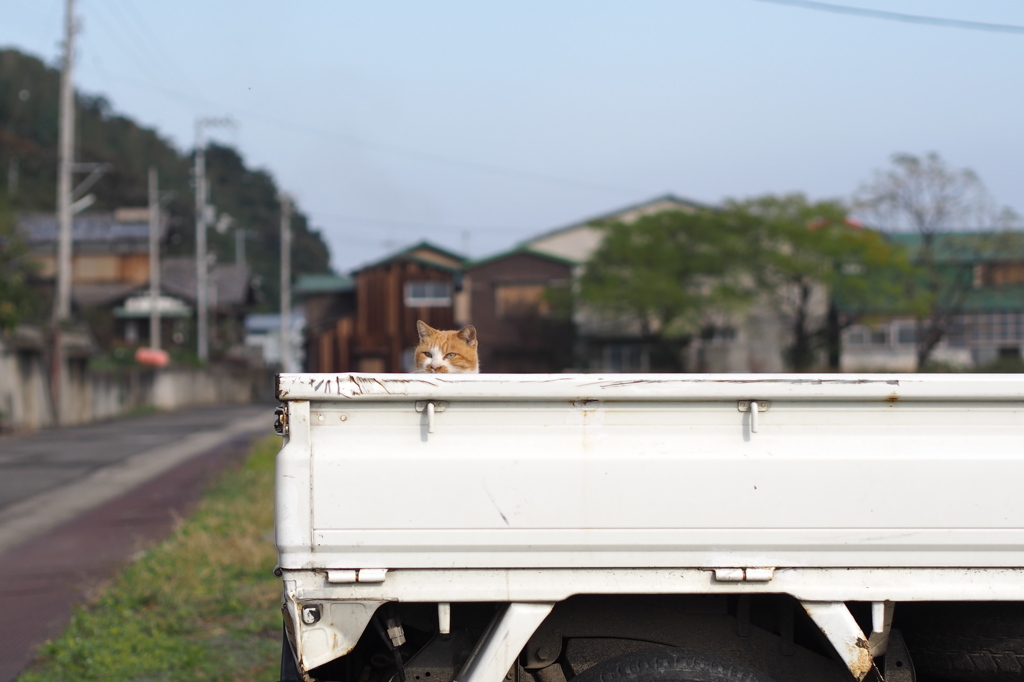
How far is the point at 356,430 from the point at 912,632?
2.01 m

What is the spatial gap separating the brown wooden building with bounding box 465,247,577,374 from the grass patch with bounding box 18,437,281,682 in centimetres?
3136

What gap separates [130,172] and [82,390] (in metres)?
41.3

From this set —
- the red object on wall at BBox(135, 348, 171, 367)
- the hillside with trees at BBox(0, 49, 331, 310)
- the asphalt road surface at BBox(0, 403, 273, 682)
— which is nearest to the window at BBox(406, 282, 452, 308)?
the red object on wall at BBox(135, 348, 171, 367)

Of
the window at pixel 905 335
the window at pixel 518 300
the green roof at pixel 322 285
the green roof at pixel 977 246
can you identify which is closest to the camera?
the green roof at pixel 977 246

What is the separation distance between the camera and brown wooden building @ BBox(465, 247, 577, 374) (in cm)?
3981

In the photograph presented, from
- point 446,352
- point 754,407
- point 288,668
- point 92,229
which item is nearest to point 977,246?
point 446,352

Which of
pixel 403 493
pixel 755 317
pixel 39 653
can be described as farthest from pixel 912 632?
pixel 755 317

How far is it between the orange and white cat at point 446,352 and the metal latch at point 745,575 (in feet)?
5.28

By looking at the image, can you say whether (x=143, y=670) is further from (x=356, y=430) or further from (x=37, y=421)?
(x=37, y=421)

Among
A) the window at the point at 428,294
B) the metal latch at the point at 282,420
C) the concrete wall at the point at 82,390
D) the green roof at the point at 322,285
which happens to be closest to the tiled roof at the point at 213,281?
the green roof at the point at 322,285

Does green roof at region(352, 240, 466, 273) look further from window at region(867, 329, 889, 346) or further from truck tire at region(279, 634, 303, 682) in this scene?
truck tire at region(279, 634, 303, 682)

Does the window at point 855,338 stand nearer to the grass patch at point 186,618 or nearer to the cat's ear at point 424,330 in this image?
the grass patch at point 186,618

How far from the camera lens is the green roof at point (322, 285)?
155 feet

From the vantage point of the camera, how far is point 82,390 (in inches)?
980
